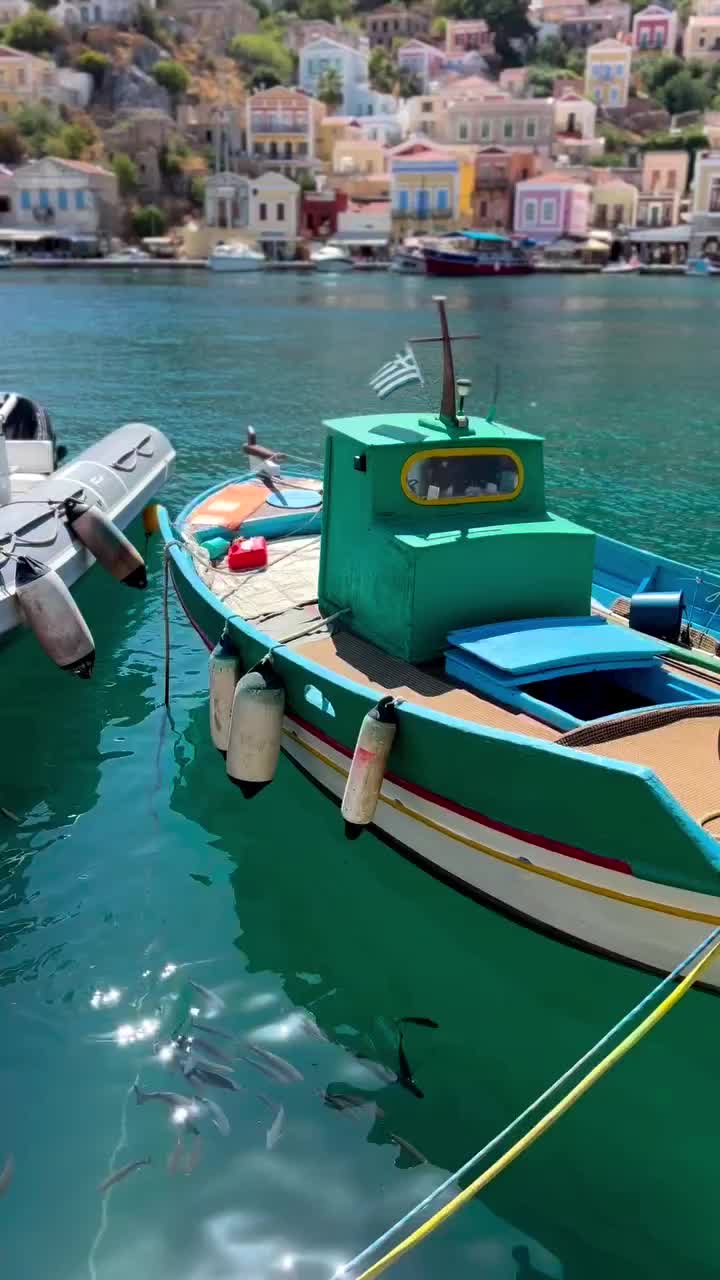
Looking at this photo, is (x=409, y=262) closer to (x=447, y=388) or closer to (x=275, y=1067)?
(x=447, y=388)

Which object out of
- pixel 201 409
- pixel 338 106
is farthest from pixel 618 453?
pixel 338 106

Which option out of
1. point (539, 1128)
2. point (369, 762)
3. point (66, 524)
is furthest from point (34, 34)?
point (539, 1128)

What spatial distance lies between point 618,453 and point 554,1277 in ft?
78.8

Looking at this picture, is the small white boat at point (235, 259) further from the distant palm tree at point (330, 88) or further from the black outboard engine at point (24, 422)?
the black outboard engine at point (24, 422)

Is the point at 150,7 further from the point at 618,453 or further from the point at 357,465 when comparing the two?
the point at 357,465

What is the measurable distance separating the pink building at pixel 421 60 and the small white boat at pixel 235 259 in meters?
62.3

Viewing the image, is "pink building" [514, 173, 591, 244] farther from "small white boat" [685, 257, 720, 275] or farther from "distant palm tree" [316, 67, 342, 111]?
"distant palm tree" [316, 67, 342, 111]

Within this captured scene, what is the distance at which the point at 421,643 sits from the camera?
9664 mm

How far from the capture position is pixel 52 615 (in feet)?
40.1

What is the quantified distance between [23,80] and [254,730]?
455 ft

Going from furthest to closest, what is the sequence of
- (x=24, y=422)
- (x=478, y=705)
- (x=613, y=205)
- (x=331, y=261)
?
(x=613, y=205) < (x=331, y=261) < (x=24, y=422) < (x=478, y=705)

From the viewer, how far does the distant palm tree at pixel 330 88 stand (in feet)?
461

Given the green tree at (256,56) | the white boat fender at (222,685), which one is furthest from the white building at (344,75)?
the white boat fender at (222,685)

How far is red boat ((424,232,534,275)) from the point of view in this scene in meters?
98.1
